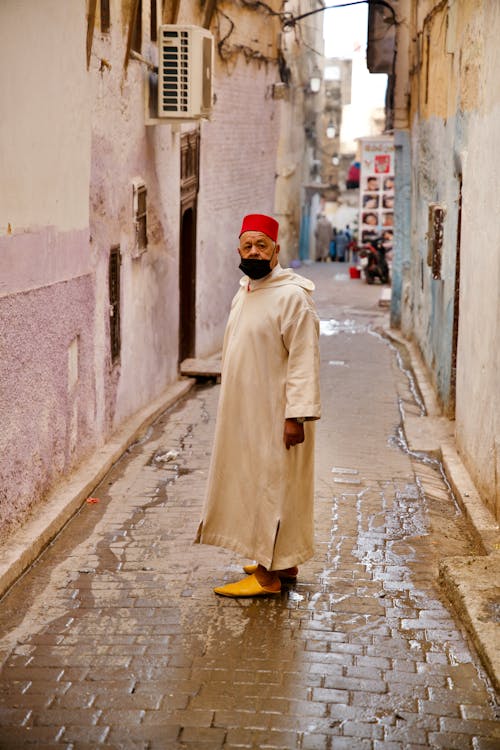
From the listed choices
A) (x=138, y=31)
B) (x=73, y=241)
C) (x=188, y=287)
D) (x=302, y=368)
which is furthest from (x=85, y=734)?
(x=188, y=287)

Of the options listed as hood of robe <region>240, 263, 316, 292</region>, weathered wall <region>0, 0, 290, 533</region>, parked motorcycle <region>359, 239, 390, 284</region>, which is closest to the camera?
hood of robe <region>240, 263, 316, 292</region>

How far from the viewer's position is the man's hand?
516 centimetres

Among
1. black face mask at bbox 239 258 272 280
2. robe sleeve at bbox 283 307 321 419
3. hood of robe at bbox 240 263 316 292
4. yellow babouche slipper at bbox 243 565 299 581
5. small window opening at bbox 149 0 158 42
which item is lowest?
yellow babouche slipper at bbox 243 565 299 581

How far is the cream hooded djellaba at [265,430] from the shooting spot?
17.2ft

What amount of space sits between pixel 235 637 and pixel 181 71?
280 inches

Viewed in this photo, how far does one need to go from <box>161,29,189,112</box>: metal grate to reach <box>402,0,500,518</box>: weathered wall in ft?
8.44

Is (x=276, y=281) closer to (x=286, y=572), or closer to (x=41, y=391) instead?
(x=286, y=572)

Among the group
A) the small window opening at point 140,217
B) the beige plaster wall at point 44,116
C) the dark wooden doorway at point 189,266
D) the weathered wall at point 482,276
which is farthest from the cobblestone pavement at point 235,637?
the dark wooden doorway at point 189,266

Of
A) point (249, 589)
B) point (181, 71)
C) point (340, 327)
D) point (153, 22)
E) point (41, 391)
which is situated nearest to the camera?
point (249, 589)

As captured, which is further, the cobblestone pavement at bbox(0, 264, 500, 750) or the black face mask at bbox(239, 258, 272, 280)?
the black face mask at bbox(239, 258, 272, 280)

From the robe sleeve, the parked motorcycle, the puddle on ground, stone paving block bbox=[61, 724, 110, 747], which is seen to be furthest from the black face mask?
the parked motorcycle

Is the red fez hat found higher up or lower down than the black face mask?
higher up

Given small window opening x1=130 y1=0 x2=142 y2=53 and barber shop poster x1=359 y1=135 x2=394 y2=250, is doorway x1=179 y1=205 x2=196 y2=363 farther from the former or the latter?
barber shop poster x1=359 y1=135 x2=394 y2=250

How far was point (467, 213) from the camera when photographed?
8531 mm
